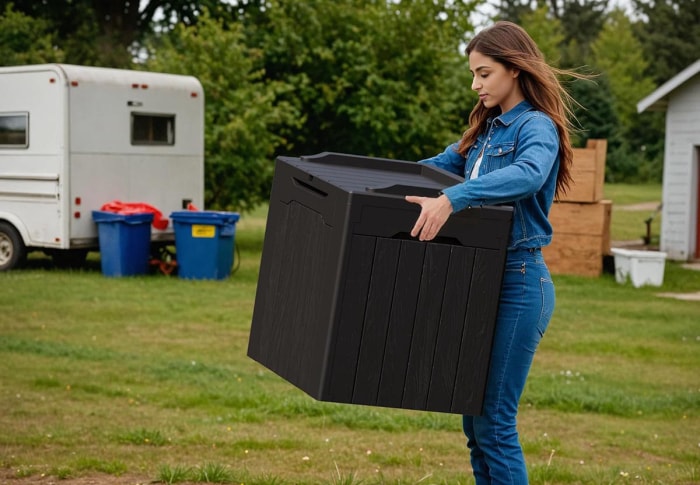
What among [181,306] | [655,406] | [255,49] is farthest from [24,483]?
[255,49]

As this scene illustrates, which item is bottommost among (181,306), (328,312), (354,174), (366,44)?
(181,306)

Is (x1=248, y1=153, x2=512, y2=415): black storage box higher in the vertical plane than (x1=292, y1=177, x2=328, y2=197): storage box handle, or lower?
lower

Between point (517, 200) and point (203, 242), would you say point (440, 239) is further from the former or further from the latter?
point (203, 242)

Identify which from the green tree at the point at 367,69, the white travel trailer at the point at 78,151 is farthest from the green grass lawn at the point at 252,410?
the green tree at the point at 367,69

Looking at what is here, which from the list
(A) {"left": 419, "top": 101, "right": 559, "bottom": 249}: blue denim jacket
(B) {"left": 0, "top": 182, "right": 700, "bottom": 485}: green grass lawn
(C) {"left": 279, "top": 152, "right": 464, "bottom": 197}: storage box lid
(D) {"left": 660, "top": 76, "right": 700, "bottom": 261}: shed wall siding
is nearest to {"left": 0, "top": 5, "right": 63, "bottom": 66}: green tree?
(B) {"left": 0, "top": 182, "right": 700, "bottom": 485}: green grass lawn

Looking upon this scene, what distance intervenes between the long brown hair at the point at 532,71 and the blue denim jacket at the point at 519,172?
49 millimetres

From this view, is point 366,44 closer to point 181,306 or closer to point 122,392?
point 181,306

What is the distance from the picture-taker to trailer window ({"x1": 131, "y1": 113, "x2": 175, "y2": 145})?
16562 mm

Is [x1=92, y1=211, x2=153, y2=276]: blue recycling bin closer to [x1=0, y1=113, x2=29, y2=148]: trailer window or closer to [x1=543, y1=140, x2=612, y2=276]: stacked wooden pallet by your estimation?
[x1=0, y1=113, x2=29, y2=148]: trailer window

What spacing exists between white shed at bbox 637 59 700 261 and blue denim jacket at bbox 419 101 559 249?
691 inches

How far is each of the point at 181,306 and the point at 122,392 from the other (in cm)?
493

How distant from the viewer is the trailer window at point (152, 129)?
16.6 m

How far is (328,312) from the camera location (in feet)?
11.6

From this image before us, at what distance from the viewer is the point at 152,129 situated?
16.8 metres
